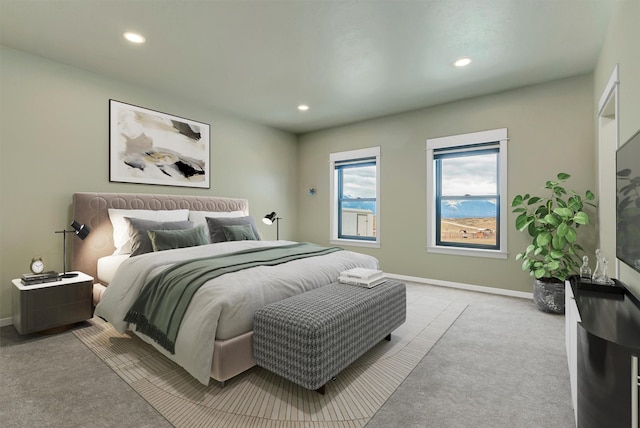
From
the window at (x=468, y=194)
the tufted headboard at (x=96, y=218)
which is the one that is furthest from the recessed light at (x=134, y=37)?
the window at (x=468, y=194)

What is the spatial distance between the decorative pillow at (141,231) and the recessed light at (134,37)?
1762 millimetres

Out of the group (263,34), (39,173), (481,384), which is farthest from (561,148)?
(39,173)

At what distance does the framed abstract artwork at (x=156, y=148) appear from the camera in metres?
3.70

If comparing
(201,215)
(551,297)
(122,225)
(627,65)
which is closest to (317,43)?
(627,65)

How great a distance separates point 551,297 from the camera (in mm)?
3342

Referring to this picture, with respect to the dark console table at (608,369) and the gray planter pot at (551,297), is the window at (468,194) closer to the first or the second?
the gray planter pot at (551,297)

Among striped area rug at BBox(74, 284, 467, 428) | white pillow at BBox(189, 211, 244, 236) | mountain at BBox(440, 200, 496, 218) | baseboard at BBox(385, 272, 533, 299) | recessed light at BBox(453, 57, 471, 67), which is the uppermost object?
recessed light at BBox(453, 57, 471, 67)

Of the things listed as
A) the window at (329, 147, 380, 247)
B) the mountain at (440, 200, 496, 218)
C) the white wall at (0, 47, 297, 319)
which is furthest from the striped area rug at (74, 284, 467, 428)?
the window at (329, 147, 380, 247)

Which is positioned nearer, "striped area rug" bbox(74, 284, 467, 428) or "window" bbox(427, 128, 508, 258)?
"striped area rug" bbox(74, 284, 467, 428)

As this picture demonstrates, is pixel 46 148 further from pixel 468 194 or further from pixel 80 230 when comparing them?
pixel 468 194

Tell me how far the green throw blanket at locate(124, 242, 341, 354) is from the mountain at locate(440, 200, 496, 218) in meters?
2.96

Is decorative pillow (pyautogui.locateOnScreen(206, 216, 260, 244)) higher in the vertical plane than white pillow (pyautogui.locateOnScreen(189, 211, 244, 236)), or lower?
lower

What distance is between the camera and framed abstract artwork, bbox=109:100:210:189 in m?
3.70

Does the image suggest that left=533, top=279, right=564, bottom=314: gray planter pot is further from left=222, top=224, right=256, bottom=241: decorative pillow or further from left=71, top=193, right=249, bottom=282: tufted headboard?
left=71, top=193, right=249, bottom=282: tufted headboard
